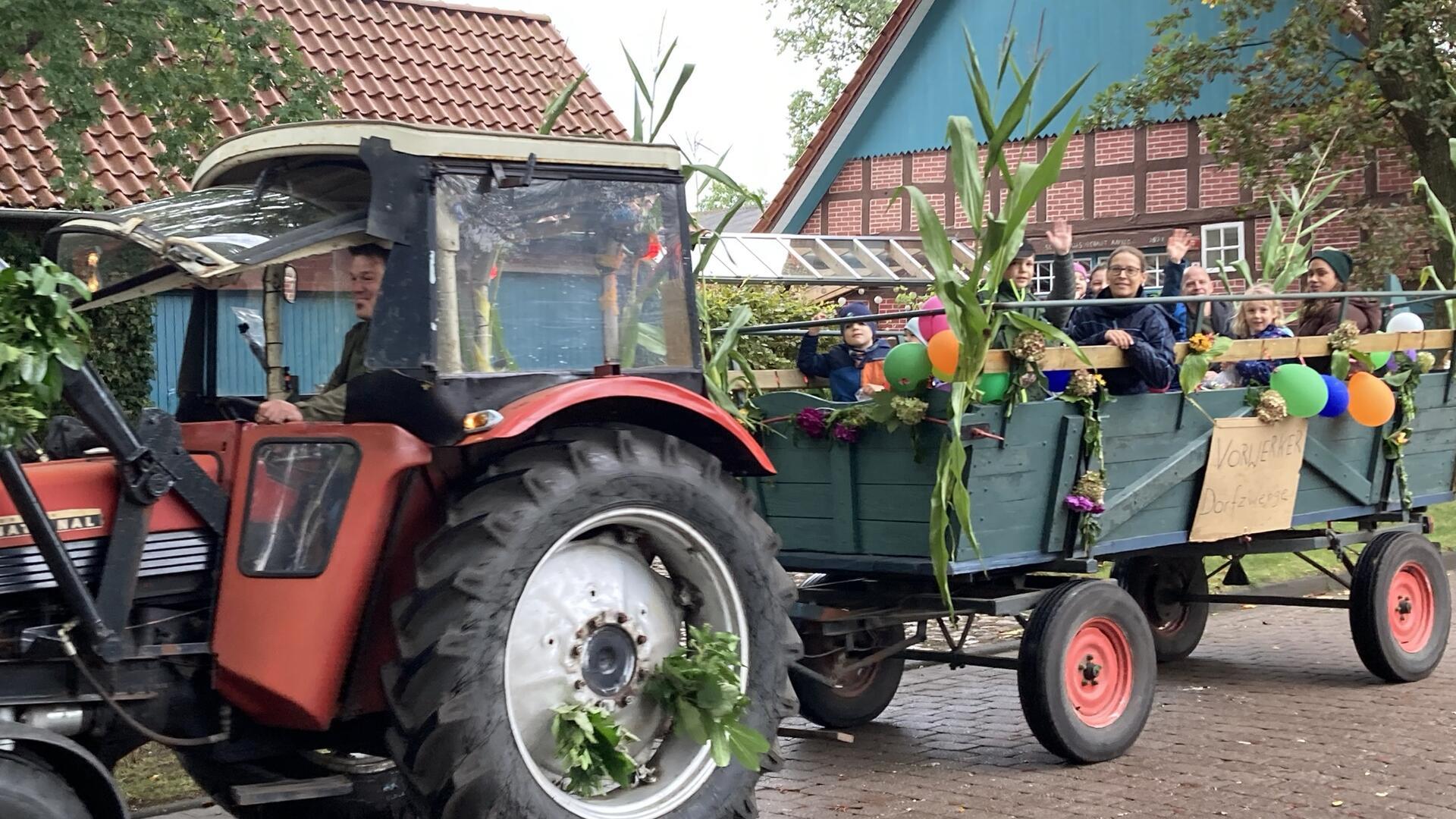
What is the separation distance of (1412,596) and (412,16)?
13.1m

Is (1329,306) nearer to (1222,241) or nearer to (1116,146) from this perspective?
(1222,241)

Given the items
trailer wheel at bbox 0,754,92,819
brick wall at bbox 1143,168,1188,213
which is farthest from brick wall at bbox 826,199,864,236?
trailer wheel at bbox 0,754,92,819

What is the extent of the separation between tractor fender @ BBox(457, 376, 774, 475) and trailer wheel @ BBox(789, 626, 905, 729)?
1.83 metres

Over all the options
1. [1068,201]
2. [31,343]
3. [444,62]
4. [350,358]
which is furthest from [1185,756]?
[1068,201]

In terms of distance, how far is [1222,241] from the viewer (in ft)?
72.1

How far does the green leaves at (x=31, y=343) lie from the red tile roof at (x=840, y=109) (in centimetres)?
2119

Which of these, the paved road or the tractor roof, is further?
the paved road

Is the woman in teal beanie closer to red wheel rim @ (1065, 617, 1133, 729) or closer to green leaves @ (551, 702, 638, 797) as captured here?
red wheel rim @ (1065, 617, 1133, 729)

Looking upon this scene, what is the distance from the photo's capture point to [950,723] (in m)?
7.19

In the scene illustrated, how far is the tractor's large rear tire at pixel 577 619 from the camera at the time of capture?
4051mm

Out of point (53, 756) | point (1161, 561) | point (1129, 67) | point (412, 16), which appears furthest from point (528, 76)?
point (53, 756)

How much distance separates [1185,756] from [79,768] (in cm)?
428

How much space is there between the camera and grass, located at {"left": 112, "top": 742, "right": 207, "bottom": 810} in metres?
5.77

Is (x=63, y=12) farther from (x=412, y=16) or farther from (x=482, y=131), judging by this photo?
(x=412, y=16)
